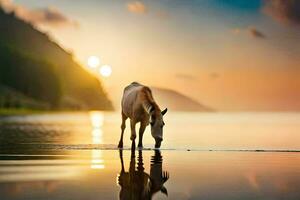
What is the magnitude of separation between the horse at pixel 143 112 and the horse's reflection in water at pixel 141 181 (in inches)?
169

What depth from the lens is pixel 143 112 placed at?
75.5 feet

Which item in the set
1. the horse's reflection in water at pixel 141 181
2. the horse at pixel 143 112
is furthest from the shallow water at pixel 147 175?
the horse at pixel 143 112

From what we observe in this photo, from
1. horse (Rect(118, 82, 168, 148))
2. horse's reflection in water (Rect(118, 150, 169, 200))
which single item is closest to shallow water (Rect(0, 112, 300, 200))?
horse's reflection in water (Rect(118, 150, 169, 200))

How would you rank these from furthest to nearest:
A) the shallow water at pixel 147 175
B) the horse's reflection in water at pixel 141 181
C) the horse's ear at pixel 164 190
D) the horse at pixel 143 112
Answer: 1. the horse at pixel 143 112
2. the horse's ear at pixel 164 190
3. the shallow water at pixel 147 175
4. the horse's reflection in water at pixel 141 181

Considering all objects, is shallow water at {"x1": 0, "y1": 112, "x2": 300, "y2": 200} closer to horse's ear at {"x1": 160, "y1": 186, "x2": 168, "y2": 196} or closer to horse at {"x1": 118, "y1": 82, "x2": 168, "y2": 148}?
Result: horse's ear at {"x1": 160, "y1": 186, "x2": 168, "y2": 196}

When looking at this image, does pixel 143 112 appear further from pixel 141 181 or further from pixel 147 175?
pixel 141 181

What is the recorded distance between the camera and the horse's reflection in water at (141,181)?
1069cm

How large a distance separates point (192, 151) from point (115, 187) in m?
11.5

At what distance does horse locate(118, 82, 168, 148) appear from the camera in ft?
69.8

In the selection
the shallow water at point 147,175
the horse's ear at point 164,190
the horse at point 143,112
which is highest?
the horse at point 143,112

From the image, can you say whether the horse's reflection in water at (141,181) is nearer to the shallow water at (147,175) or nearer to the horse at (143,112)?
the shallow water at (147,175)

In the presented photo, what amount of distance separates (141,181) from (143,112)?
34.5 feet

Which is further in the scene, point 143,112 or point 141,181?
point 143,112

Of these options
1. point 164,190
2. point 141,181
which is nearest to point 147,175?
point 141,181
